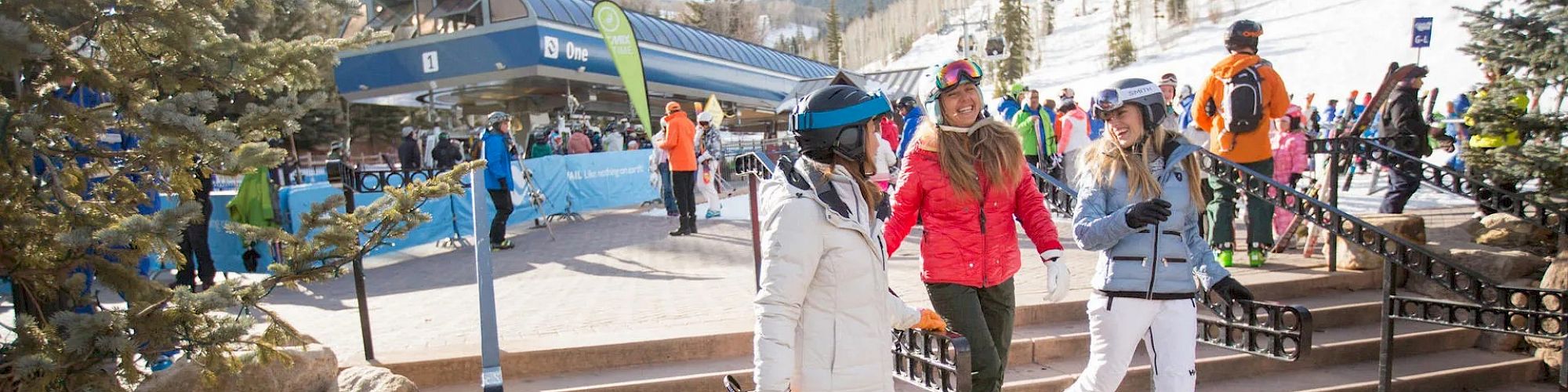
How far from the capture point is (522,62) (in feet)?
73.8

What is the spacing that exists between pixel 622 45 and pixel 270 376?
38.9ft

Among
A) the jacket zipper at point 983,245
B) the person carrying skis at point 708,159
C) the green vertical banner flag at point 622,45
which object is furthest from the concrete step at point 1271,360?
A: the green vertical banner flag at point 622,45

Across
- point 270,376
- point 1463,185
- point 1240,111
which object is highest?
point 1240,111

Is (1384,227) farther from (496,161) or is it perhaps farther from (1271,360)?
(496,161)

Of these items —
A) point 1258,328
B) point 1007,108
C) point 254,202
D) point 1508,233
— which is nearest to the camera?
point 1258,328

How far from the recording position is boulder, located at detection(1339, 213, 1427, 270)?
677 centimetres

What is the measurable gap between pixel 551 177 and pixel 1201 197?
11162 mm

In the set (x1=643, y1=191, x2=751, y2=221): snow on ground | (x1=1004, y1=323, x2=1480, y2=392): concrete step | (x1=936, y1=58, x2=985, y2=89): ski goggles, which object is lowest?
(x1=1004, y1=323, x2=1480, y2=392): concrete step

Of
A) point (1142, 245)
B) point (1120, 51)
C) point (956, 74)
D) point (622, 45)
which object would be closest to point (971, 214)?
point (956, 74)

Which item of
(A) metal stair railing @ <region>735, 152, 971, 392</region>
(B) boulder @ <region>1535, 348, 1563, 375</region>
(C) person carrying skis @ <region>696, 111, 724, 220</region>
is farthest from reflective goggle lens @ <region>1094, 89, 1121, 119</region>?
(C) person carrying skis @ <region>696, 111, 724, 220</region>

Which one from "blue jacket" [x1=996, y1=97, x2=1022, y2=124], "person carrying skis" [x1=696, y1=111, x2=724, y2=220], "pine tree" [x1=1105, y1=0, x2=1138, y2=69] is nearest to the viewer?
"blue jacket" [x1=996, y1=97, x2=1022, y2=124]

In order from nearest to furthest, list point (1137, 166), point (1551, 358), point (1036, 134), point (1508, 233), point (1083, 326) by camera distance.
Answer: point (1137, 166) → point (1083, 326) → point (1551, 358) → point (1508, 233) → point (1036, 134)

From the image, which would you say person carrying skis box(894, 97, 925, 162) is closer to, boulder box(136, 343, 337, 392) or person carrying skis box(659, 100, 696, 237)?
person carrying skis box(659, 100, 696, 237)

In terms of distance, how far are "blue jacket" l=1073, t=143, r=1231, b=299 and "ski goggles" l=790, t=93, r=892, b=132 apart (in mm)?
1276
